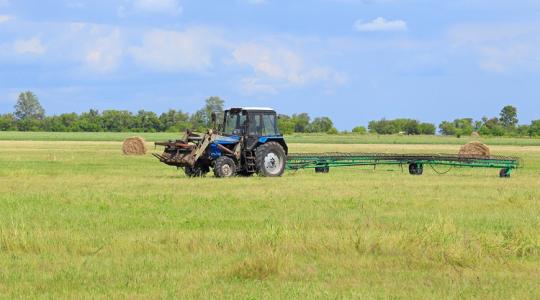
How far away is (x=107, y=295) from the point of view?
8117 mm

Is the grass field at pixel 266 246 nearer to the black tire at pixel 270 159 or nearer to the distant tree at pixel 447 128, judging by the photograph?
the black tire at pixel 270 159

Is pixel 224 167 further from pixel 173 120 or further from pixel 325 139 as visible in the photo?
pixel 173 120

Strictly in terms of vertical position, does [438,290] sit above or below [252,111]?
below

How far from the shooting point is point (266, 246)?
10562mm

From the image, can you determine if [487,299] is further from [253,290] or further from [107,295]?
[107,295]

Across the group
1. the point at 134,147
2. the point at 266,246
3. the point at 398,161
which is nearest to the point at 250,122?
the point at 398,161

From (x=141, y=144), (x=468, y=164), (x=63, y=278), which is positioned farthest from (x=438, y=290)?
(x=141, y=144)

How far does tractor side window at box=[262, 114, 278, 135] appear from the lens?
25.2 meters

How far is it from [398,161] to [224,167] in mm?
7218

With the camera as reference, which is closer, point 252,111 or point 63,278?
point 63,278

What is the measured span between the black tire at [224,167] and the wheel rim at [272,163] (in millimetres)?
1006

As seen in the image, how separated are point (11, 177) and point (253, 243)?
48.9 feet

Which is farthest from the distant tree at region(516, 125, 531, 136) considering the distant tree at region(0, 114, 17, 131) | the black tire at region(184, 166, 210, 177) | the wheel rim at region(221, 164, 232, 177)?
the wheel rim at region(221, 164, 232, 177)

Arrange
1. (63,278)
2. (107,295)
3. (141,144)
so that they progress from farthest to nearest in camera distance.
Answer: (141,144) < (63,278) < (107,295)
